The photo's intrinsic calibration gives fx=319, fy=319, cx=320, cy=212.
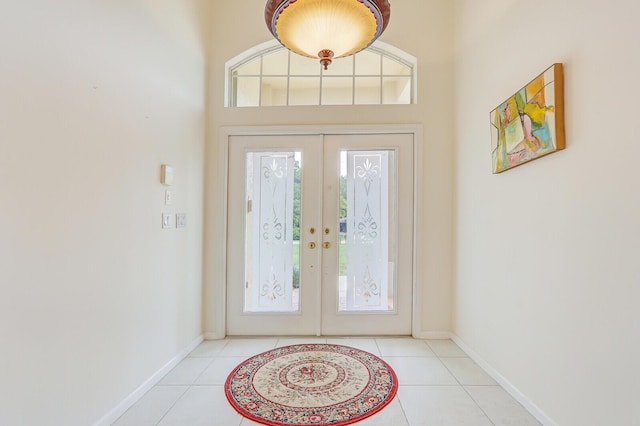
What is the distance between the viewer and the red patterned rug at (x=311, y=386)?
6.21ft

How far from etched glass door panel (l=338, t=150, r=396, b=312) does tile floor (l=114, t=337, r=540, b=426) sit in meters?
0.48

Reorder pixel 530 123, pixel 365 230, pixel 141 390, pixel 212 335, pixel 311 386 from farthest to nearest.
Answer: pixel 365 230 < pixel 212 335 < pixel 311 386 < pixel 141 390 < pixel 530 123

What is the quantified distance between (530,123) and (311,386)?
217 cm

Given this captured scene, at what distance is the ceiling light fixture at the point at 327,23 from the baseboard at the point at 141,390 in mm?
2250

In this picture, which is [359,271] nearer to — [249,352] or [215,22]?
[249,352]

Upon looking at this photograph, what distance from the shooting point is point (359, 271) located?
3162mm

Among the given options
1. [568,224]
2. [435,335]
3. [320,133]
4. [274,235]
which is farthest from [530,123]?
[274,235]

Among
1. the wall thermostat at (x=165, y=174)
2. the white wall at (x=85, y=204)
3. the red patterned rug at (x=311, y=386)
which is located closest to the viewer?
the white wall at (x=85, y=204)

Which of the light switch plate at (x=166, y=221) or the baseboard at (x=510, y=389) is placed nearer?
the baseboard at (x=510, y=389)

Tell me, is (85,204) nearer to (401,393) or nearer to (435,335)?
(401,393)

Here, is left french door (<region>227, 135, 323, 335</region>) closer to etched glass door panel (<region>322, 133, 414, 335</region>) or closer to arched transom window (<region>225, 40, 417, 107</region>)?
etched glass door panel (<region>322, 133, 414, 335</region>)

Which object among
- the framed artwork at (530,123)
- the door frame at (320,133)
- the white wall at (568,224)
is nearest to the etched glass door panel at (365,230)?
the door frame at (320,133)

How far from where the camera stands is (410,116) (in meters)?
3.09

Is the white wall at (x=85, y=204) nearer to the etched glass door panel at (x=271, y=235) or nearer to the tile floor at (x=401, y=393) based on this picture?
the tile floor at (x=401, y=393)
